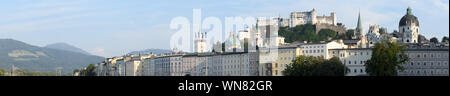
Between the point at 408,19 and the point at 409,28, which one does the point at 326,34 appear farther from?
the point at 409,28

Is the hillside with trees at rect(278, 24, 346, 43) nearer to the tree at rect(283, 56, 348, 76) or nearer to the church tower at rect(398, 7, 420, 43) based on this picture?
the church tower at rect(398, 7, 420, 43)

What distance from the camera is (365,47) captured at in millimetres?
107062

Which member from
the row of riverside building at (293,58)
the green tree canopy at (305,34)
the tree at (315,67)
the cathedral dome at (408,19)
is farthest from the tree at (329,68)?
the green tree canopy at (305,34)

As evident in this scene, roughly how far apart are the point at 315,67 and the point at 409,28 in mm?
49217

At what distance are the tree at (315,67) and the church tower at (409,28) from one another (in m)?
43.0

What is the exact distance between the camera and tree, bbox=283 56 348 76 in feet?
286

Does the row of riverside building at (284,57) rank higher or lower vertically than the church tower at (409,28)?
lower

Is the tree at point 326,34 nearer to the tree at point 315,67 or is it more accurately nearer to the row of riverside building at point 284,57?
the row of riverside building at point 284,57

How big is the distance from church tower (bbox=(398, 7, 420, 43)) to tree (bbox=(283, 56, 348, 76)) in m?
43.0

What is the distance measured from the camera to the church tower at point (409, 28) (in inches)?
5236
